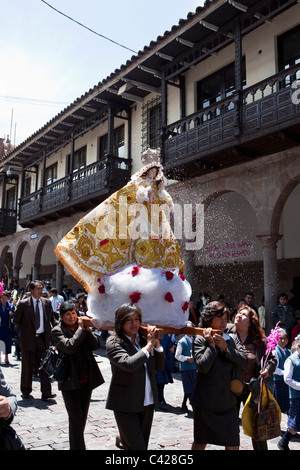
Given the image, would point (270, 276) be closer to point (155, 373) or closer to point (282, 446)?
point (282, 446)

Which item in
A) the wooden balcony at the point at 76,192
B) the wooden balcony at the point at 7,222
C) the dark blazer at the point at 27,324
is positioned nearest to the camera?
the dark blazer at the point at 27,324

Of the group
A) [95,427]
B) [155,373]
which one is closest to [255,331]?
[155,373]

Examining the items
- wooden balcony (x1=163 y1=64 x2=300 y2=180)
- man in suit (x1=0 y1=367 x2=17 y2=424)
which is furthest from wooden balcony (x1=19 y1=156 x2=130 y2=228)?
man in suit (x1=0 y1=367 x2=17 y2=424)

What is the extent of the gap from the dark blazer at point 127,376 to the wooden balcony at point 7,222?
22099 mm

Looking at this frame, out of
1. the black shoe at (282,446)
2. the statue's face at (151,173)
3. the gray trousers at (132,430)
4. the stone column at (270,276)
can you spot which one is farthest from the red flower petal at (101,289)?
the stone column at (270,276)

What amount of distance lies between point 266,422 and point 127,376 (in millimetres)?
1297

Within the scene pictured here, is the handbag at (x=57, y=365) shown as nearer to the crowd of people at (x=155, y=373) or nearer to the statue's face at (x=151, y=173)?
the crowd of people at (x=155, y=373)

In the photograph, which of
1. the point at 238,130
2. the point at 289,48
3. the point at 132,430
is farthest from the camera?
the point at 289,48

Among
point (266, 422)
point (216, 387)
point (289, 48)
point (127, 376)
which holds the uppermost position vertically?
point (289, 48)

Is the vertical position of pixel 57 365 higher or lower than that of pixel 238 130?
lower

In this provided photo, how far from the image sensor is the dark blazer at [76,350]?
13.7ft

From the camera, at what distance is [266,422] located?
12.5 feet

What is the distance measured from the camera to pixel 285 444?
4.95m

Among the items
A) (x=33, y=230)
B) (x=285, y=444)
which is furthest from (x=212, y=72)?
(x=33, y=230)
